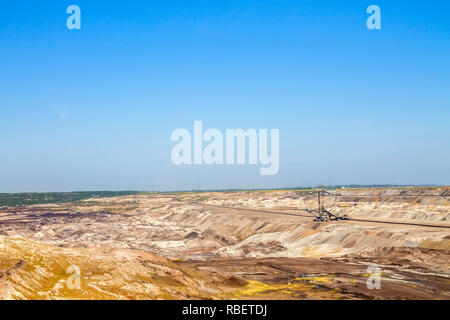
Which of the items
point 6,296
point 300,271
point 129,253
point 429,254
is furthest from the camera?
point 429,254

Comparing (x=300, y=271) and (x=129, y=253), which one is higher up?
(x=129, y=253)

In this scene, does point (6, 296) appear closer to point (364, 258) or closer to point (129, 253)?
point (129, 253)

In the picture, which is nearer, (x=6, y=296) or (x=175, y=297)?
(x=6, y=296)

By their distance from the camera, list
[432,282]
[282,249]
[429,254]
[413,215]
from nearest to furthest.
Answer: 1. [432,282]
2. [429,254]
3. [282,249]
4. [413,215]
